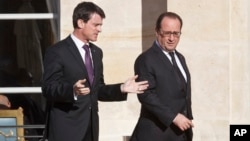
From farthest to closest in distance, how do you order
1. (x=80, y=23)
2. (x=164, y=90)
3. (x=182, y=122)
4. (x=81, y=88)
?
(x=164, y=90) → (x=182, y=122) → (x=80, y=23) → (x=81, y=88)

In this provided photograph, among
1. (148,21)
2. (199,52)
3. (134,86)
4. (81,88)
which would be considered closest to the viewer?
(81,88)

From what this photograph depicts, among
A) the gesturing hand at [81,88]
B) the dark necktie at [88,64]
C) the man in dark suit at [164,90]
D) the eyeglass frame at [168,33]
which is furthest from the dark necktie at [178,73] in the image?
the gesturing hand at [81,88]

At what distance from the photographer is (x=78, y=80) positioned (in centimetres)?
848

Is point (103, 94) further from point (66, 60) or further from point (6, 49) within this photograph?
point (6, 49)

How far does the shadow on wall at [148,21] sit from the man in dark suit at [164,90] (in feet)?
6.89

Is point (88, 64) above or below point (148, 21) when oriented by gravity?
below

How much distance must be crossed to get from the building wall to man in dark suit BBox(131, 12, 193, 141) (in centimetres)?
135

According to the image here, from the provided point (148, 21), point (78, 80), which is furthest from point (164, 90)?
point (148, 21)

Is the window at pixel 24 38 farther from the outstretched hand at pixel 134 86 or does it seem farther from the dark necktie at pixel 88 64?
the outstretched hand at pixel 134 86

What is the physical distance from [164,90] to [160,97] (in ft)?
0.20

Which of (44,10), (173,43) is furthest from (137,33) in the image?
(173,43)

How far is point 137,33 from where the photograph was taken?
11.2 meters

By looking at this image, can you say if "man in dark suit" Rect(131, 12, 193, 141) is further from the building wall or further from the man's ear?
the building wall

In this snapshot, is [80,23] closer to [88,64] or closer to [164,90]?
[88,64]
